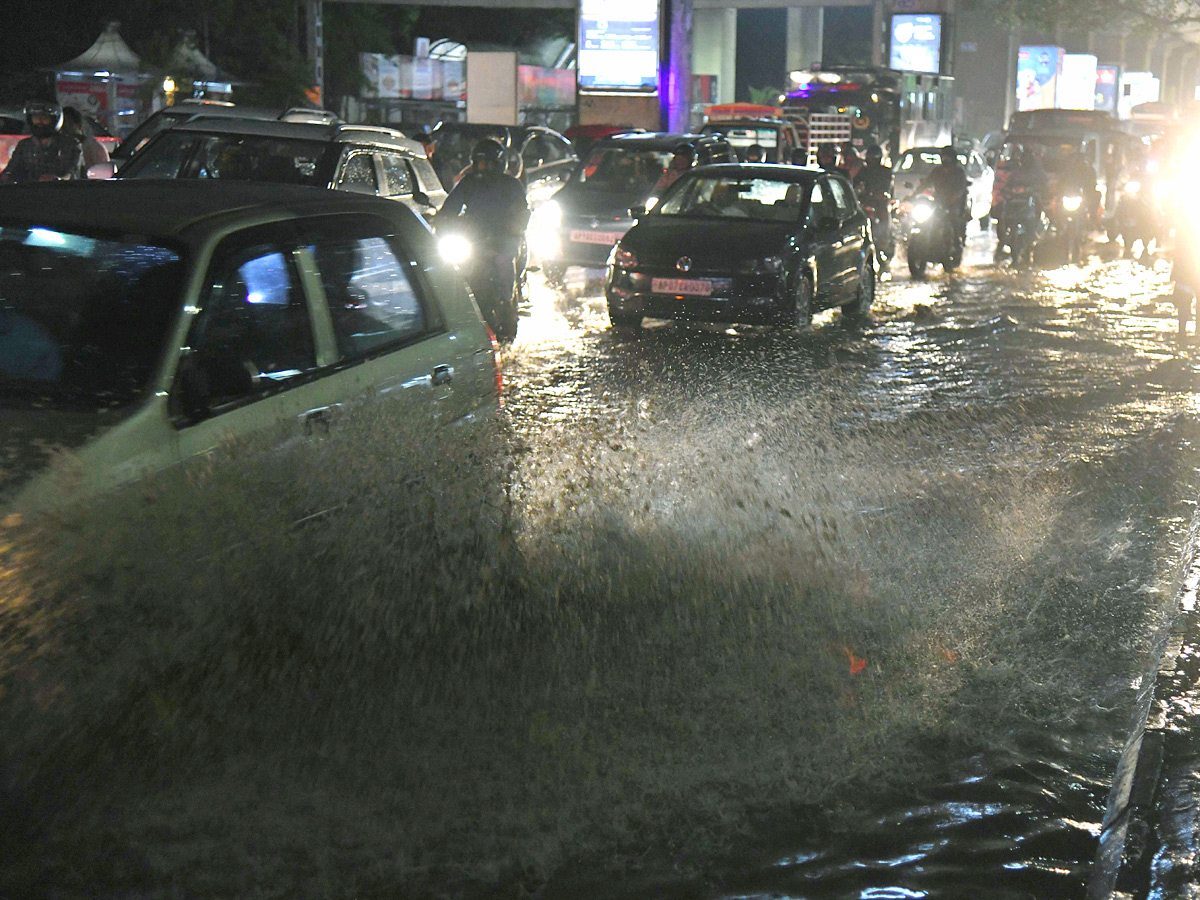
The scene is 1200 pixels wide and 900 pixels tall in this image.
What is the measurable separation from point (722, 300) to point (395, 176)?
2903 mm

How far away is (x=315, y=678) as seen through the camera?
4.63 meters

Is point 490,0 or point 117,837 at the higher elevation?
point 490,0

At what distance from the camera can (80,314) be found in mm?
4508

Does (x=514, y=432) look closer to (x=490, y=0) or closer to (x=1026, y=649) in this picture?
(x=1026, y=649)

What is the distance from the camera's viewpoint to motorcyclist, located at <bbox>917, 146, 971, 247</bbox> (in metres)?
19.1

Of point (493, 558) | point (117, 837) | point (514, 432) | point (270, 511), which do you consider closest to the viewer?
point (117, 837)

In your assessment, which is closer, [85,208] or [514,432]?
[85,208]

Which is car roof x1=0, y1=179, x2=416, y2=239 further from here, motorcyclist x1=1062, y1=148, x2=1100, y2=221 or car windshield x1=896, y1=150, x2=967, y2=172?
car windshield x1=896, y1=150, x2=967, y2=172

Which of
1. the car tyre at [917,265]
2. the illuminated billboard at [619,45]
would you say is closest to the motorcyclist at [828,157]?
the car tyre at [917,265]

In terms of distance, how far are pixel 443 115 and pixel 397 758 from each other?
1900 inches

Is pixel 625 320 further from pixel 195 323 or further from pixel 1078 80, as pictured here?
pixel 1078 80

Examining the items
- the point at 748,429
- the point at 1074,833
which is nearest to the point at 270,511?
the point at 1074,833

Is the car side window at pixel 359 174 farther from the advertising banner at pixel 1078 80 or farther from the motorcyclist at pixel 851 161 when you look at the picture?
the advertising banner at pixel 1078 80

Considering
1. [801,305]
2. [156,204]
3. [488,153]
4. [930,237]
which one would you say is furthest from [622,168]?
[156,204]
